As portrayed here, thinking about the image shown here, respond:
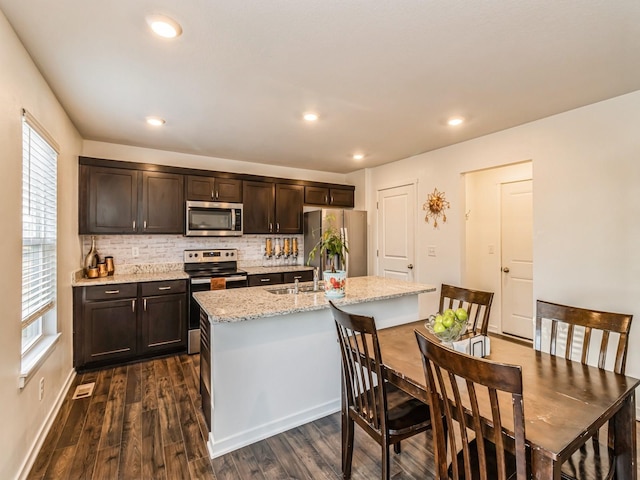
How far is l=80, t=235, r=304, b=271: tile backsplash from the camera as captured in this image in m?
3.83

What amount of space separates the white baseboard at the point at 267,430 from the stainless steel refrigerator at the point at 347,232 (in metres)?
2.33

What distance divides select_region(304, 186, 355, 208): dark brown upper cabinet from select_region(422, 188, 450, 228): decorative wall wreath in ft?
4.81

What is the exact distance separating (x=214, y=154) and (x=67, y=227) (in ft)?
6.32

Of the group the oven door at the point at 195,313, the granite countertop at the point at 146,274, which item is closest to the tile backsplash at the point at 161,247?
the granite countertop at the point at 146,274

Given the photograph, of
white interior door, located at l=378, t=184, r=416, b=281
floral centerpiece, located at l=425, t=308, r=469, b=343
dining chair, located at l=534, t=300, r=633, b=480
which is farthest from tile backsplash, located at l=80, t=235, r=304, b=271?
dining chair, located at l=534, t=300, r=633, b=480

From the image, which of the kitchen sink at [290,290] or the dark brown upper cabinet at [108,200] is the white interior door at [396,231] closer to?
the kitchen sink at [290,290]

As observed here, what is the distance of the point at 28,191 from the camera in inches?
78.9

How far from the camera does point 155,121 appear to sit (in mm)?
3035

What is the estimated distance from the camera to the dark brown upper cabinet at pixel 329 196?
4957 millimetres

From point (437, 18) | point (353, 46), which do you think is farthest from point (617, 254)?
point (353, 46)

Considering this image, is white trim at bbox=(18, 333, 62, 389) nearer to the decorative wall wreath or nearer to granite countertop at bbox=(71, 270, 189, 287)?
granite countertop at bbox=(71, 270, 189, 287)

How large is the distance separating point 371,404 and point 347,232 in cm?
332

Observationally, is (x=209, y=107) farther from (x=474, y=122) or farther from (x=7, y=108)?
(x=474, y=122)

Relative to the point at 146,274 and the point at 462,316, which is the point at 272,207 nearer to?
the point at 146,274
